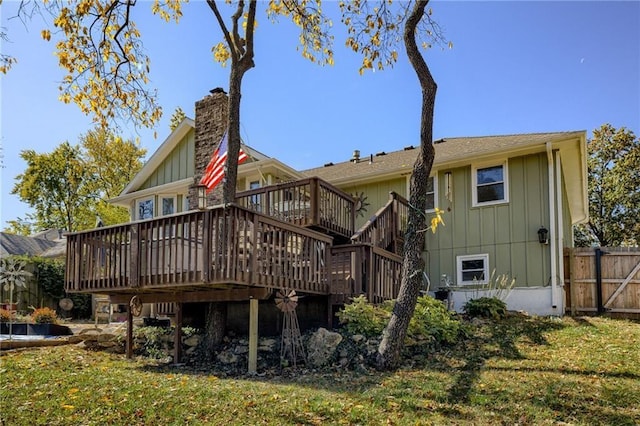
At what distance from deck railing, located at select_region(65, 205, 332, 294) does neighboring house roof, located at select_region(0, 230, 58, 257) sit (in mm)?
21255

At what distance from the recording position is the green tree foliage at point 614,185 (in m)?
23.0

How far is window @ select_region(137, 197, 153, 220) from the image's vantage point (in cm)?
1742

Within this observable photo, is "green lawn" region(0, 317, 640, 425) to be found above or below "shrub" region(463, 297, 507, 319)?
below

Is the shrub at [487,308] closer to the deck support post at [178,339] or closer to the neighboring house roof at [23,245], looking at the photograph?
the deck support post at [178,339]

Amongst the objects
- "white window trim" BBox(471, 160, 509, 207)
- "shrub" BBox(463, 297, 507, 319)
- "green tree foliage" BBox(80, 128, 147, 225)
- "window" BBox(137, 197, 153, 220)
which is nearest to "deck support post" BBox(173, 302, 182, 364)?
"shrub" BBox(463, 297, 507, 319)

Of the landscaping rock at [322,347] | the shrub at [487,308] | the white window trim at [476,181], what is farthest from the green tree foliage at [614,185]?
the landscaping rock at [322,347]

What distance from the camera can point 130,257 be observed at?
7848 millimetres

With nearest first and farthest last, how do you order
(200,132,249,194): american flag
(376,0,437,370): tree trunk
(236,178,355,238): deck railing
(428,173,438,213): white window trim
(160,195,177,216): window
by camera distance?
(376,0,437,370): tree trunk < (236,178,355,238): deck railing < (200,132,249,194): american flag < (428,173,438,213): white window trim < (160,195,177,216): window

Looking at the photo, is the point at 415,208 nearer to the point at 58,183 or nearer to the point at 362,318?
the point at 362,318

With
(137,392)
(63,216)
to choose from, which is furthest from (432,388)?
(63,216)

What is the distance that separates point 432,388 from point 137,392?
3.17 m

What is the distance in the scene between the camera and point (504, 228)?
460 inches

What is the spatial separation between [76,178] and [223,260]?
30363 mm

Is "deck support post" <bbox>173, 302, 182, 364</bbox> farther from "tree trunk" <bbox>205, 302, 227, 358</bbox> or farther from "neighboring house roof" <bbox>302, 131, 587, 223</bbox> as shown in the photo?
"neighboring house roof" <bbox>302, 131, 587, 223</bbox>
